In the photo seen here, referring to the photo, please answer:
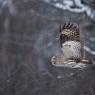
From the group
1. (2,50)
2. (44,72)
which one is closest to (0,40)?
(2,50)

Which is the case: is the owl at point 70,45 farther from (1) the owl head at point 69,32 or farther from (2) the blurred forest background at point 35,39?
(2) the blurred forest background at point 35,39

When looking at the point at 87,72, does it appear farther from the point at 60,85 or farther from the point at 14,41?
the point at 14,41

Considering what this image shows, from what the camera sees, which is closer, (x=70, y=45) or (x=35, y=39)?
(x=70, y=45)

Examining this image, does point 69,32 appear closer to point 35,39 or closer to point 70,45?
point 70,45

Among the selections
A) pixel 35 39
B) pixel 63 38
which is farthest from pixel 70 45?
pixel 35 39

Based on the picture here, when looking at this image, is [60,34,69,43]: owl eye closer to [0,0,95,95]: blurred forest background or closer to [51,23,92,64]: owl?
[51,23,92,64]: owl

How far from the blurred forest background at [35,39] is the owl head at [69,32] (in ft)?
1.57

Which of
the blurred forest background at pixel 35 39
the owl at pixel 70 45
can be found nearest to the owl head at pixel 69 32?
the owl at pixel 70 45

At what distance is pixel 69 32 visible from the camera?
4.62ft

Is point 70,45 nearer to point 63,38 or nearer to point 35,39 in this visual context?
point 63,38

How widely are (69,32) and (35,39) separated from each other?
108 centimetres

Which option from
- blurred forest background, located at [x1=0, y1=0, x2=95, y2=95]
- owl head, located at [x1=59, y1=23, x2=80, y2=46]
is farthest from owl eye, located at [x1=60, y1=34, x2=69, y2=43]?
blurred forest background, located at [x1=0, y1=0, x2=95, y2=95]

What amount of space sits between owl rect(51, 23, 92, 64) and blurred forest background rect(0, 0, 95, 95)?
0.48 m

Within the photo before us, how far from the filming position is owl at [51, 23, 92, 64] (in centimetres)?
140
